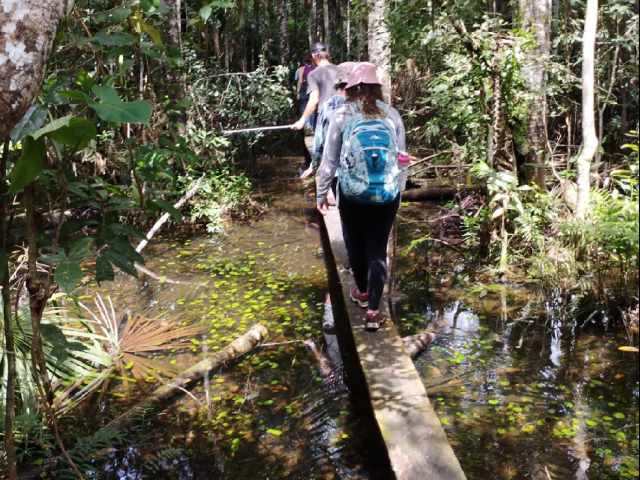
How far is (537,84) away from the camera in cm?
570

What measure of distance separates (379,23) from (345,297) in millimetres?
3294

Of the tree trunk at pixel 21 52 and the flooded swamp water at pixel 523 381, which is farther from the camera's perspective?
the flooded swamp water at pixel 523 381

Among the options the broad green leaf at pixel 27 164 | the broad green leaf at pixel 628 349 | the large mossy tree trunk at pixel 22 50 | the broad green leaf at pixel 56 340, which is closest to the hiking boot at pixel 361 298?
the broad green leaf at pixel 628 349

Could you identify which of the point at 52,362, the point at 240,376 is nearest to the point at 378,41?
the point at 240,376

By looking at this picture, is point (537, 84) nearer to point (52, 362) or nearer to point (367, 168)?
point (367, 168)

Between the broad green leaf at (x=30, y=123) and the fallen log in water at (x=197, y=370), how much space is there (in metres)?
2.19

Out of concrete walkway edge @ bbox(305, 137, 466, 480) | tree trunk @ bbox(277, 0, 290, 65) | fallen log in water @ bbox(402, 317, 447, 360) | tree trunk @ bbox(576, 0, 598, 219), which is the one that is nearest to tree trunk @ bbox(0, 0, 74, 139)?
concrete walkway edge @ bbox(305, 137, 466, 480)

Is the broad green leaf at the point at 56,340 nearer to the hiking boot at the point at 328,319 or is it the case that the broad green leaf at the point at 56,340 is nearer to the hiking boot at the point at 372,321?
the hiking boot at the point at 372,321

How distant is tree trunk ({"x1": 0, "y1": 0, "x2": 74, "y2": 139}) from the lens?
1510 mm

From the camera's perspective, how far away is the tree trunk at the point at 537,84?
18.3 feet

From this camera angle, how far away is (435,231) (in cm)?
682

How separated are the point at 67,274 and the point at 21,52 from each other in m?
0.89

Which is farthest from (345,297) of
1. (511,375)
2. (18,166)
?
(18,166)

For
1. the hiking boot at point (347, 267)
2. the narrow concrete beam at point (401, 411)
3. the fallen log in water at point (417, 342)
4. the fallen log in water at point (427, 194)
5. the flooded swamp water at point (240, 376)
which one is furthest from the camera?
the fallen log in water at point (427, 194)
